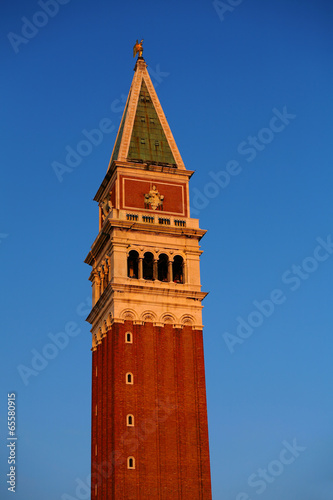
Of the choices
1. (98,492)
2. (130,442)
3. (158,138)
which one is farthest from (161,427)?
(158,138)

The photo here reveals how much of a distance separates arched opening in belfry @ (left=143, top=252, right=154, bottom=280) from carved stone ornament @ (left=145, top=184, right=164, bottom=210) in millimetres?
5441

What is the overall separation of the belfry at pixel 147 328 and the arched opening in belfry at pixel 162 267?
99mm

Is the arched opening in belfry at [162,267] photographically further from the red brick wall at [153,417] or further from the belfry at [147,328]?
the red brick wall at [153,417]

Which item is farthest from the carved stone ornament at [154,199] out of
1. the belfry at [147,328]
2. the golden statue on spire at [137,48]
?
→ the golden statue on spire at [137,48]

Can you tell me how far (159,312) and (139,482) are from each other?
635 inches

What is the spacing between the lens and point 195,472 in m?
78.4

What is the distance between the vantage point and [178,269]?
88.2 m

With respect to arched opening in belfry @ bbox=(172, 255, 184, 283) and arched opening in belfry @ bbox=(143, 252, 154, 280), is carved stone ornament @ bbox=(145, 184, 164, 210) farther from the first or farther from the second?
arched opening in belfry @ bbox=(172, 255, 184, 283)

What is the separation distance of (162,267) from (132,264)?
117 inches

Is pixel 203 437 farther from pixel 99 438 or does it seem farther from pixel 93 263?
pixel 93 263

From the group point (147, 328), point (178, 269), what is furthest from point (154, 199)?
point (147, 328)

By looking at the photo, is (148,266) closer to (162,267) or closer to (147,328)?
(162,267)

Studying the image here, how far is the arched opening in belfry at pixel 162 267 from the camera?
87125 millimetres

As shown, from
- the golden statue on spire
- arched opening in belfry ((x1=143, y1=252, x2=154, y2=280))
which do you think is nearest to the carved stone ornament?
arched opening in belfry ((x1=143, y1=252, x2=154, y2=280))
